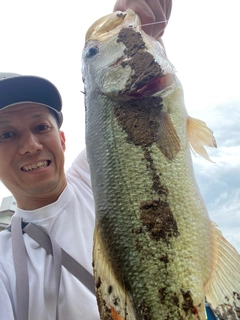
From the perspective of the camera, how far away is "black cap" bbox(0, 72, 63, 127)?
3180 millimetres

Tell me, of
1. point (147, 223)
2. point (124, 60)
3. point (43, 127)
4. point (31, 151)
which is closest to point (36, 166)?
point (31, 151)

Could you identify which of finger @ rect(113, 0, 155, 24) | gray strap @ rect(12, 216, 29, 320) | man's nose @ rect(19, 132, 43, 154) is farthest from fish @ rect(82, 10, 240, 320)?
gray strap @ rect(12, 216, 29, 320)

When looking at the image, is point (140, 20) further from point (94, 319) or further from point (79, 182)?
point (94, 319)

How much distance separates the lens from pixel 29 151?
2.99m

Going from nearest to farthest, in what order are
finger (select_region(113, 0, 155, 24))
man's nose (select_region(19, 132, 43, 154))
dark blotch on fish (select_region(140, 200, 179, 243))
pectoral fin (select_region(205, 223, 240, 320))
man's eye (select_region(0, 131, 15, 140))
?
pectoral fin (select_region(205, 223, 240, 320)) → dark blotch on fish (select_region(140, 200, 179, 243)) → finger (select_region(113, 0, 155, 24)) → man's nose (select_region(19, 132, 43, 154)) → man's eye (select_region(0, 131, 15, 140))

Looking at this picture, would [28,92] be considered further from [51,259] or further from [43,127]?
[51,259]

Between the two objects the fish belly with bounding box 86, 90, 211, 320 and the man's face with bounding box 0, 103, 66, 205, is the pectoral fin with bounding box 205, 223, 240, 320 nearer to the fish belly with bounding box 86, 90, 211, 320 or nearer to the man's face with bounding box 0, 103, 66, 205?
the fish belly with bounding box 86, 90, 211, 320

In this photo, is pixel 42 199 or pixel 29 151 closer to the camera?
pixel 29 151

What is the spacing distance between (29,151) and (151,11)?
5.20 ft

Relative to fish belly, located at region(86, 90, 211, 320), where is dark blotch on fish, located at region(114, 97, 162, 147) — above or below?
above

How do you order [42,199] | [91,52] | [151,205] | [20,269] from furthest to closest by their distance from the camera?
1. [42,199]
2. [91,52]
3. [20,269]
4. [151,205]

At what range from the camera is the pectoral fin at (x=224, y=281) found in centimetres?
160

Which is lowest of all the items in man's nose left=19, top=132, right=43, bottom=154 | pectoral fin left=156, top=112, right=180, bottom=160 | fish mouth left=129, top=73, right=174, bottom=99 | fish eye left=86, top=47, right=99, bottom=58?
pectoral fin left=156, top=112, right=180, bottom=160

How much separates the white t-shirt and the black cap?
873 millimetres
